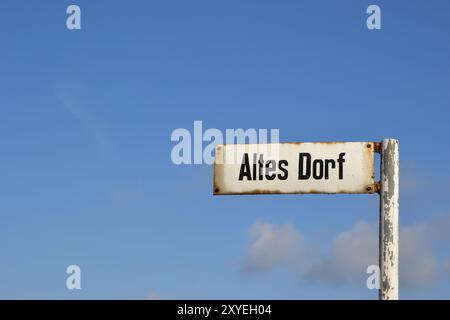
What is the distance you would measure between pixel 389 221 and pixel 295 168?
4.12ft

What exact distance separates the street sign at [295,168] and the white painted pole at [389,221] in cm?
18

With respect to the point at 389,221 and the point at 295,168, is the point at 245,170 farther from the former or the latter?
the point at 389,221

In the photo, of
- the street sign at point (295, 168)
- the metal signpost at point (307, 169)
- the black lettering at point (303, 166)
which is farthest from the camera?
the black lettering at point (303, 166)

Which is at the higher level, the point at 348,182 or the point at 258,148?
the point at 258,148

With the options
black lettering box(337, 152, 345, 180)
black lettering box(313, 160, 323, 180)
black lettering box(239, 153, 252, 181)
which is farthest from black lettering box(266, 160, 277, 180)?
black lettering box(337, 152, 345, 180)

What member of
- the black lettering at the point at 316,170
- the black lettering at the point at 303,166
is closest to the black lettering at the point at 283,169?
the black lettering at the point at 303,166

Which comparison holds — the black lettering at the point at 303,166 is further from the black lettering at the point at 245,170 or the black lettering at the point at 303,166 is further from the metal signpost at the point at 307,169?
the black lettering at the point at 245,170

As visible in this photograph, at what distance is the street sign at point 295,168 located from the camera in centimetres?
580

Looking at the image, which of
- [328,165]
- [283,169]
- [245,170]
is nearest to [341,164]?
[328,165]

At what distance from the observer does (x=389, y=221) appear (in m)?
5.31
